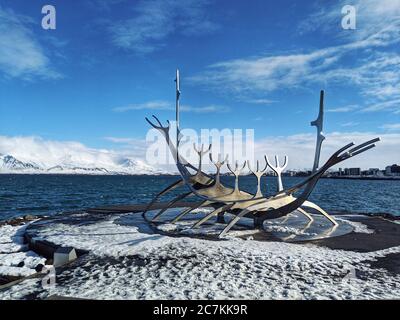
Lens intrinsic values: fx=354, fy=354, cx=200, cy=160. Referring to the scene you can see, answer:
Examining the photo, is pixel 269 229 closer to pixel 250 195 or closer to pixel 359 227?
pixel 250 195

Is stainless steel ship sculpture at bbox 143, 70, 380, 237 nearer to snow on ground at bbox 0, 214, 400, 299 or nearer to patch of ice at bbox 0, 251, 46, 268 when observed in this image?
snow on ground at bbox 0, 214, 400, 299

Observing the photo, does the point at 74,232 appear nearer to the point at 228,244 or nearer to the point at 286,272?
the point at 228,244

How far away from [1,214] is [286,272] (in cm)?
2850

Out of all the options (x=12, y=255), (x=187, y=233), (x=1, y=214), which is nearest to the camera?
(x=12, y=255)

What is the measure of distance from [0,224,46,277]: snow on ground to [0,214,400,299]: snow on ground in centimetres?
104

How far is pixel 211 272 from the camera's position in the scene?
8.49 metres

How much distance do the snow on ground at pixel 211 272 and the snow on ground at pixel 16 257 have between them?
41.0 inches

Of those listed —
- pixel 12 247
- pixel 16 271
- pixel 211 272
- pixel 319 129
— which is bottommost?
pixel 16 271

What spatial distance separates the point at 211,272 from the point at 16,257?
634 centimetres

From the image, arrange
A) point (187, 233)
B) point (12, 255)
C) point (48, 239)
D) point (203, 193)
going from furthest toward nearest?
A: point (203, 193) < point (187, 233) < point (48, 239) < point (12, 255)

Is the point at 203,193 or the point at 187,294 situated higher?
the point at 203,193

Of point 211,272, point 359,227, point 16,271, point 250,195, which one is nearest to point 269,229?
point 250,195
